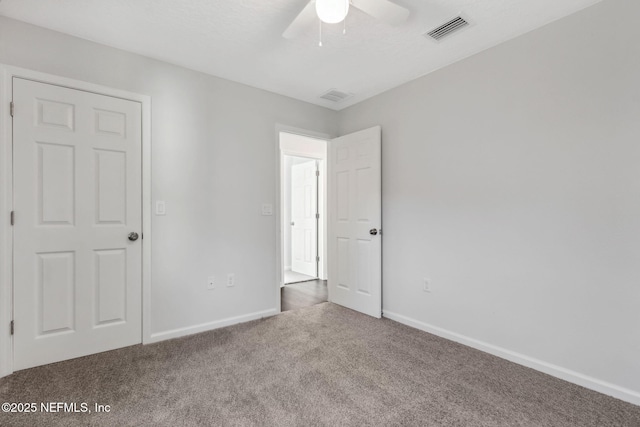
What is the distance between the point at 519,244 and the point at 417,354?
117 cm

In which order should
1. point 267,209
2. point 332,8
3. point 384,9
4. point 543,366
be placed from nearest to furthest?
point 332,8, point 384,9, point 543,366, point 267,209

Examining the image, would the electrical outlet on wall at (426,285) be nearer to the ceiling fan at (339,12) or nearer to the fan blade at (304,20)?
the ceiling fan at (339,12)

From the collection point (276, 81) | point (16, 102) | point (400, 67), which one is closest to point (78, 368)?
point (16, 102)

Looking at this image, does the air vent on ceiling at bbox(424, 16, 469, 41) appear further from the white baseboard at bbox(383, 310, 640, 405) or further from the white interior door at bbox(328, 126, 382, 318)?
the white baseboard at bbox(383, 310, 640, 405)

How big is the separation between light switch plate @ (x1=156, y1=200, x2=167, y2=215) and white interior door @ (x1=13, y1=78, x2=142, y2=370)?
0.14 metres

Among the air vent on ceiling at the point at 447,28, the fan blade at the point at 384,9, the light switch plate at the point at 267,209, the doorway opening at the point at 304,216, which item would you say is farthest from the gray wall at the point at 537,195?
the doorway opening at the point at 304,216

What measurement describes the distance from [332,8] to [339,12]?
0.14 feet

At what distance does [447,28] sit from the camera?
7.06ft

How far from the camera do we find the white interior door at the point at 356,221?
3.23 meters

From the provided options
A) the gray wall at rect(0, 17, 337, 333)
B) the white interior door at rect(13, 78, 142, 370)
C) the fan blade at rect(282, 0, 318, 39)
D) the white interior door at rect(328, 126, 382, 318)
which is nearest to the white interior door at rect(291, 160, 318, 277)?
the white interior door at rect(328, 126, 382, 318)

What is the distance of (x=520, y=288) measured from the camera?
223 centimetres

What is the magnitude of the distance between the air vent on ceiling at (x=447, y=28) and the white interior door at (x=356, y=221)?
3.62ft

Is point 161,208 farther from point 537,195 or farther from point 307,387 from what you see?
point 537,195

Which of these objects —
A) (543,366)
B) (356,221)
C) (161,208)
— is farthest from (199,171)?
(543,366)
